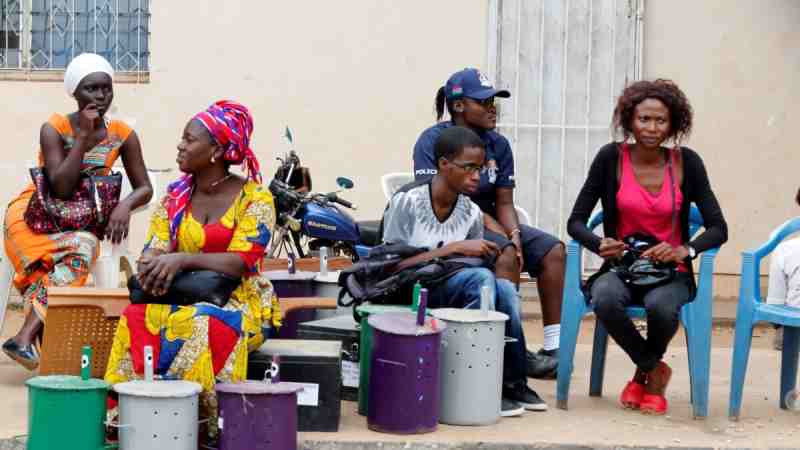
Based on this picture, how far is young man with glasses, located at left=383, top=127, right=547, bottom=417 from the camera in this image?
22.0ft

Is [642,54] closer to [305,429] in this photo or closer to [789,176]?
[789,176]

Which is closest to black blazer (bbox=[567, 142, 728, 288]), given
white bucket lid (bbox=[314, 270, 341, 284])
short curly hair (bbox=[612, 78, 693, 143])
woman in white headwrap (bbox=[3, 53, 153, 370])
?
short curly hair (bbox=[612, 78, 693, 143])

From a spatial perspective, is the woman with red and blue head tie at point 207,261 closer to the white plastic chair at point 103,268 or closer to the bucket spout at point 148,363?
the bucket spout at point 148,363

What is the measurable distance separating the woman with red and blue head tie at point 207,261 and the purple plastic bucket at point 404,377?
0.50 m

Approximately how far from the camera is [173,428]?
5594 millimetres

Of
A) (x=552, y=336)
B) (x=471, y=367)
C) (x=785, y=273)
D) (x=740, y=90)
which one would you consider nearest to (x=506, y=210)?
(x=552, y=336)

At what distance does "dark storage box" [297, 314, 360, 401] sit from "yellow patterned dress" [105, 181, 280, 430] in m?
0.71

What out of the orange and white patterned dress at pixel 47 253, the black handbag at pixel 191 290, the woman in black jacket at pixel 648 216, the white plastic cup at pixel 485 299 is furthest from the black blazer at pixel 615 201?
the orange and white patterned dress at pixel 47 253

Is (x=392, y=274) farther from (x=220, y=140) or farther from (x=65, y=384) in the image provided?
(x=65, y=384)

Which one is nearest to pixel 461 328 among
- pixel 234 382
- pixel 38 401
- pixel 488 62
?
pixel 234 382

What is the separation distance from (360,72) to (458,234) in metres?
4.06

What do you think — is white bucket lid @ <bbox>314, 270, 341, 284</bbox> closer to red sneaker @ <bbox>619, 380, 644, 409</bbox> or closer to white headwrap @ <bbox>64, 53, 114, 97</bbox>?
white headwrap @ <bbox>64, 53, 114, 97</bbox>

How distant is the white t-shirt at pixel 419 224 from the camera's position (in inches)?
268

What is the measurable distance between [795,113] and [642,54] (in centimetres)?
117
